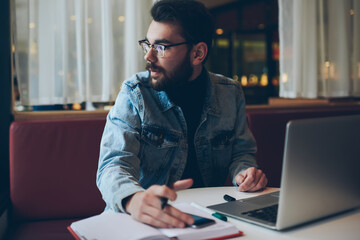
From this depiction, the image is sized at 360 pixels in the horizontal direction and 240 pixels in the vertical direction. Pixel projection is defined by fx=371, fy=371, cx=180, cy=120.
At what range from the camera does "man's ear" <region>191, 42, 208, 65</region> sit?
5.40 feet

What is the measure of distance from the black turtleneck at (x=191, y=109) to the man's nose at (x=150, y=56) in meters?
0.15

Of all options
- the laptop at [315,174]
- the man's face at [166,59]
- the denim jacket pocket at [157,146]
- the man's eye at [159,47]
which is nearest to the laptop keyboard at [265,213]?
the laptop at [315,174]

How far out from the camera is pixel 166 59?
1540 mm

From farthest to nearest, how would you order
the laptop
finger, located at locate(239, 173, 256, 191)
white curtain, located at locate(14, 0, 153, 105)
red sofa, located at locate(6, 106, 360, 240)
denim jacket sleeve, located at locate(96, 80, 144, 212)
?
white curtain, located at locate(14, 0, 153, 105) → red sofa, located at locate(6, 106, 360, 240) → finger, located at locate(239, 173, 256, 191) → denim jacket sleeve, located at locate(96, 80, 144, 212) → the laptop

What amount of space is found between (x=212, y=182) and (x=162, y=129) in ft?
1.18

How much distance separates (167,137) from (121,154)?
27 cm

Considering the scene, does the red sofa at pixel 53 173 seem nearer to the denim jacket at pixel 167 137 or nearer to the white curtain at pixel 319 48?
the denim jacket at pixel 167 137

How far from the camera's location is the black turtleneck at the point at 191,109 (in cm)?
157

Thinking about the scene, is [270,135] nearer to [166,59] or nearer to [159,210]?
[166,59]

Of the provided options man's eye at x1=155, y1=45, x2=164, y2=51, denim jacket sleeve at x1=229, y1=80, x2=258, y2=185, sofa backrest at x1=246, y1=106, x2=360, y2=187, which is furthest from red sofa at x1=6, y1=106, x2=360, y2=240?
sofa backrest at x1=246, y1=106, x2=360, y2=187

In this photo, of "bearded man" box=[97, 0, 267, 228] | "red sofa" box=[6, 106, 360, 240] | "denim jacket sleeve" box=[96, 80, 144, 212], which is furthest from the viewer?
"red sofa" box=[6, 106, 360, 240]

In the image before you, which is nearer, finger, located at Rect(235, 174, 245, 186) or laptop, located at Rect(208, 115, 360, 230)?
laptop, located at Rect(208, 115, 360, 230)

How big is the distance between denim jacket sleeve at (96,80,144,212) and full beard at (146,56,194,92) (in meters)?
0.11

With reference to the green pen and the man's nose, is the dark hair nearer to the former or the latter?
the man's nose
